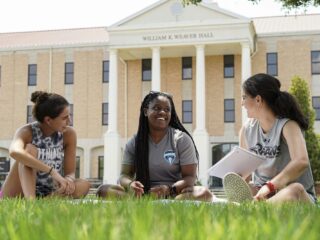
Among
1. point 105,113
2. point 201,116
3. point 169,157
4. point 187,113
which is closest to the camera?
point 169,157

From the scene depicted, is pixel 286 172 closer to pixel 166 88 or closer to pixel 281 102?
pixel 281 102

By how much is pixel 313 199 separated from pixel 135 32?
29.7 m

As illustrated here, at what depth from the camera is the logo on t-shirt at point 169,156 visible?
585cm

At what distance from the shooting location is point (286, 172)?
15.8 ft

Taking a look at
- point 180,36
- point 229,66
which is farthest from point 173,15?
point 229,66

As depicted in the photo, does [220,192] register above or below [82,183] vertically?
below

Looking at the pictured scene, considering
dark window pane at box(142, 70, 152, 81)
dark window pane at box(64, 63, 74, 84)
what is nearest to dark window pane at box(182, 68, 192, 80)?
dark window pane at box(142, 70, 152, 81)

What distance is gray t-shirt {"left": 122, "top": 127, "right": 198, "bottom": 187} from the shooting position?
5.85 meters

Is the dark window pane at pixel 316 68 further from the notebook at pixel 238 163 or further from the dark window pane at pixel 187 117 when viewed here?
the notebook at pixel 238 163

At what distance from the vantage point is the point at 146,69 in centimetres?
3700

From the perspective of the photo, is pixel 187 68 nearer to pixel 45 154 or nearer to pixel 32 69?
pixel 32 69

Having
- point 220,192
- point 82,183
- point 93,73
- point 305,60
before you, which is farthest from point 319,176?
point 82,183

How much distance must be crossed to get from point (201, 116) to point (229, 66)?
4718 millimetres

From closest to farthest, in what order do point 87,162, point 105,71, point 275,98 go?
1. point 275,98
2. point 87,162
3. point 105,71
